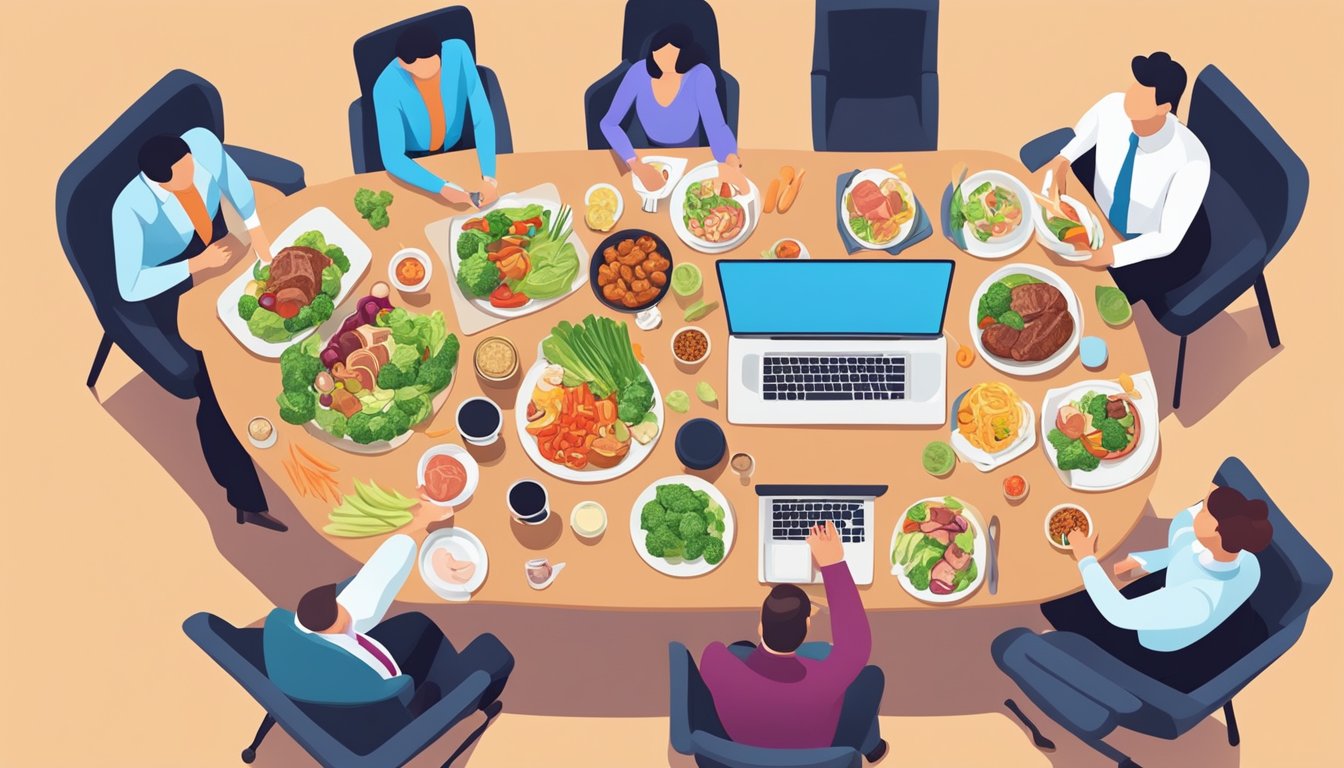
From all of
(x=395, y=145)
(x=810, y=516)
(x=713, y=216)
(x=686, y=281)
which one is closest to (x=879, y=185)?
(x=713, y=216)

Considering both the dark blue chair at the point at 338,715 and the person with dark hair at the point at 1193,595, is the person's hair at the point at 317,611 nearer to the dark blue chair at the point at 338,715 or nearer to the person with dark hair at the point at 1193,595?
the dark blue chair at the point at 338,715

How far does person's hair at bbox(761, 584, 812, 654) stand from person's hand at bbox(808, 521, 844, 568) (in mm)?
298

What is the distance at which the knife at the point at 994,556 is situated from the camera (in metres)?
6.56

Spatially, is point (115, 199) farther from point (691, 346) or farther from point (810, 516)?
point (810, 516)

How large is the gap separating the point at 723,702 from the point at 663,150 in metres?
2.62

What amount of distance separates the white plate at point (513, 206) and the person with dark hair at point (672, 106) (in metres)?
0.42

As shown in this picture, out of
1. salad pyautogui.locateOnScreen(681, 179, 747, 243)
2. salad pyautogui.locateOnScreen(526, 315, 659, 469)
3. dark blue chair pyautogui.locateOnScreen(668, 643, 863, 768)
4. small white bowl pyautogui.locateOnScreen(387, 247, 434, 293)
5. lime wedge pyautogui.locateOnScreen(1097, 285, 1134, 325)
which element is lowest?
dark blue chair pyautogui.locateOnScreen(668, 643, 863, 768)

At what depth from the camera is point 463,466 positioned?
6.73 meters

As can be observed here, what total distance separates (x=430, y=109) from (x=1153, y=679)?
4093 millimetres

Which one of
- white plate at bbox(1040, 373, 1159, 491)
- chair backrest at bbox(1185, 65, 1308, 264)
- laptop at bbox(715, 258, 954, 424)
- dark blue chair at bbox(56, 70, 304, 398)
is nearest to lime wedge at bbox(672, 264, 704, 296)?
laptop at bbox(715, 258, 954, 424)

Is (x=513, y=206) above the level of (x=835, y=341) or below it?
above

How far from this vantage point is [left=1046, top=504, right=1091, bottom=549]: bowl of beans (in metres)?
6.62

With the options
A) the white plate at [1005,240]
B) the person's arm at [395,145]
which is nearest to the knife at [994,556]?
the white plate at [1005,240]

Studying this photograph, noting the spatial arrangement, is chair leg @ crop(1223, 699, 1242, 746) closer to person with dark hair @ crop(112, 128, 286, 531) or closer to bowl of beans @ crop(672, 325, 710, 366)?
bowl of beans @ crop(672, 325, 710, 366)
